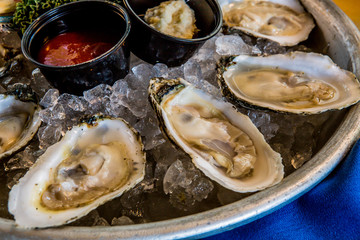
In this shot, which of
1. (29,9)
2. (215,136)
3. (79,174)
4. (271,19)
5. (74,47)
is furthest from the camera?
(271,19)

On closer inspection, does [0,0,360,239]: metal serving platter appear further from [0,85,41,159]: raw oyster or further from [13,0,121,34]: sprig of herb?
[13,0,121,34]: sprig of herb

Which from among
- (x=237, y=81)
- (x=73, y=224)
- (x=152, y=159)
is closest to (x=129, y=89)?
(x=152, y=159)

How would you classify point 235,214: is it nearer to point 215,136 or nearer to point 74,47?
point 215,136

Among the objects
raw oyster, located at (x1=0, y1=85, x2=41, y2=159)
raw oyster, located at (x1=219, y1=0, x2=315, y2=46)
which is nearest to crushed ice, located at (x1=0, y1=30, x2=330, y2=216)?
raw oyster, located at (x1=0, y1=85, x2=41, y2=159)

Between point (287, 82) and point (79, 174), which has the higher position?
point (287, 82)

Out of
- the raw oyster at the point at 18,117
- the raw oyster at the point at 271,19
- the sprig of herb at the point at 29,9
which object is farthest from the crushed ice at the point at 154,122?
the raw oyster at the point at 271,19

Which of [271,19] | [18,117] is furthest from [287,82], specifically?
[18,117]

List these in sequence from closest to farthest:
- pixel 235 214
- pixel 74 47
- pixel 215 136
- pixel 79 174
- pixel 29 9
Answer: pixel 235 214, pixel 79 174, pixel 215 136, pixel 74 47, pixel 29 9
